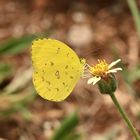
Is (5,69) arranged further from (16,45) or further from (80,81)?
(80,81)

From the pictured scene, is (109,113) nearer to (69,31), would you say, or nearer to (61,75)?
(69,31)

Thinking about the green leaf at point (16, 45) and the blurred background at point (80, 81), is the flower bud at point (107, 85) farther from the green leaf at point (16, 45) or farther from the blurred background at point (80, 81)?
the green leaf at point (16, 45)

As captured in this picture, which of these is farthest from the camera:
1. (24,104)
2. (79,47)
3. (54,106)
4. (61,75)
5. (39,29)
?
(39,29)

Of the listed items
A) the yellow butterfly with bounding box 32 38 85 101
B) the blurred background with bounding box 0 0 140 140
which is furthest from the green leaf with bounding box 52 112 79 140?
the yellow butterfly with bounding box 32 38 85 101

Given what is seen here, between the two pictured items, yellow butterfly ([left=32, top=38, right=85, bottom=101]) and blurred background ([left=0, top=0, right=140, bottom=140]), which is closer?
Answer: yellow butterfly ([left=32, top=38, right=85, bottom=101])

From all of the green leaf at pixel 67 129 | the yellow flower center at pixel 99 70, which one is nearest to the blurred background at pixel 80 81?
the green leaf at pixel 67 129

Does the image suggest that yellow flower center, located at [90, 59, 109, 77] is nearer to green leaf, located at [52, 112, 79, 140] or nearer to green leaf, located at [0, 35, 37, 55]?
green leaf, located at [52, 112, 79, 140]

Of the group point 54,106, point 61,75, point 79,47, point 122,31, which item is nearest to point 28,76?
point 54,106
